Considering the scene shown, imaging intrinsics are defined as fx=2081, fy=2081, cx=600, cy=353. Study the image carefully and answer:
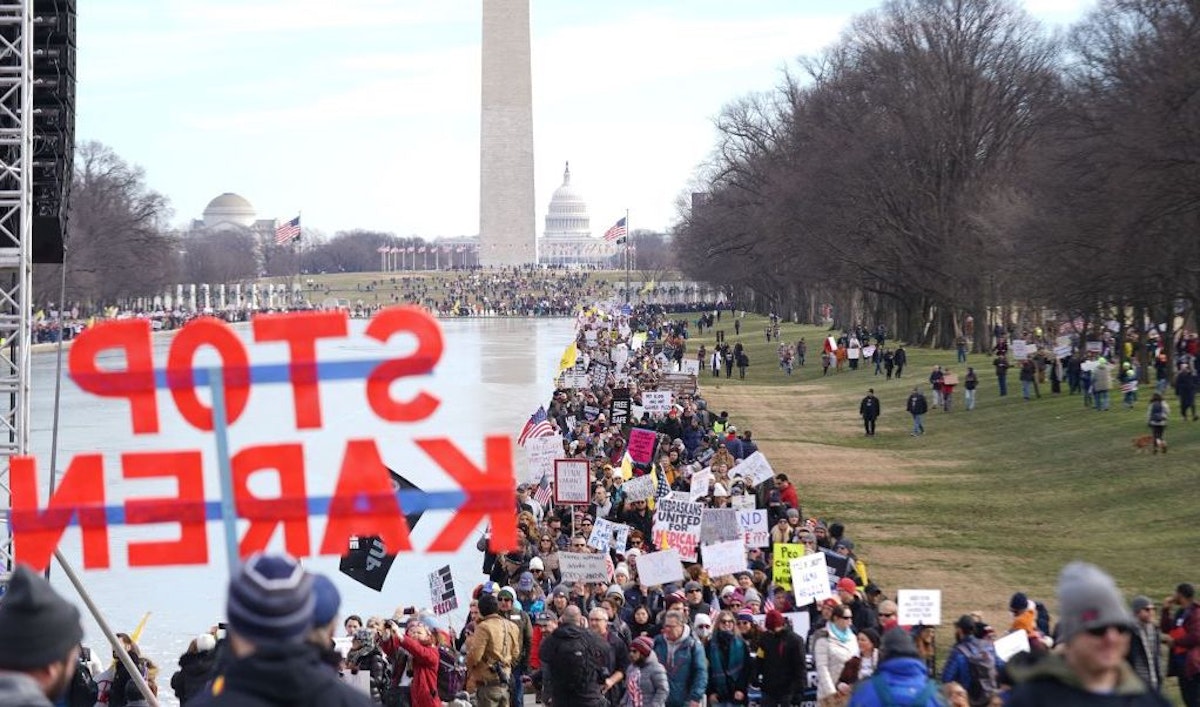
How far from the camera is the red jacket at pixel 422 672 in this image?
1134 cm

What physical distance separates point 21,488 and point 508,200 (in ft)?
392

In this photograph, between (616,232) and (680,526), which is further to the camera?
(616,232)

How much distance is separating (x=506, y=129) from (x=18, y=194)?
99943 millimetres

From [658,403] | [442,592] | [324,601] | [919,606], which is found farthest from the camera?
[658,403]

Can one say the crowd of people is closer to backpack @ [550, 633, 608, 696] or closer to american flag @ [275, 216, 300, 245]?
backpack @ [550, 633, 608, 696]

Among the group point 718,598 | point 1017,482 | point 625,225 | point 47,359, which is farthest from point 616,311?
point 718,598

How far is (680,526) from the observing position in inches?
587

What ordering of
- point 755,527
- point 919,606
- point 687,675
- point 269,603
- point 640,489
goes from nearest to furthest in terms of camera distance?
point 269,603, point 687,675, point 919,606, point 755,527, point 640,489

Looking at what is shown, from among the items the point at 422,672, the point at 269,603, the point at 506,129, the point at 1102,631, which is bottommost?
the point at 422,672

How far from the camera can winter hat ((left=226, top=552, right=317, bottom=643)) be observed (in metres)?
3.69

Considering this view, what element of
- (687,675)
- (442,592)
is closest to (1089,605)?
(687,675)

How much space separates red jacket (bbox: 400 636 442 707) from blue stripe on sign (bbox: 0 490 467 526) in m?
6.27

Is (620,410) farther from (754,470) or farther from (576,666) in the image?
(576,666)

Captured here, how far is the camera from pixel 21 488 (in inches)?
213
